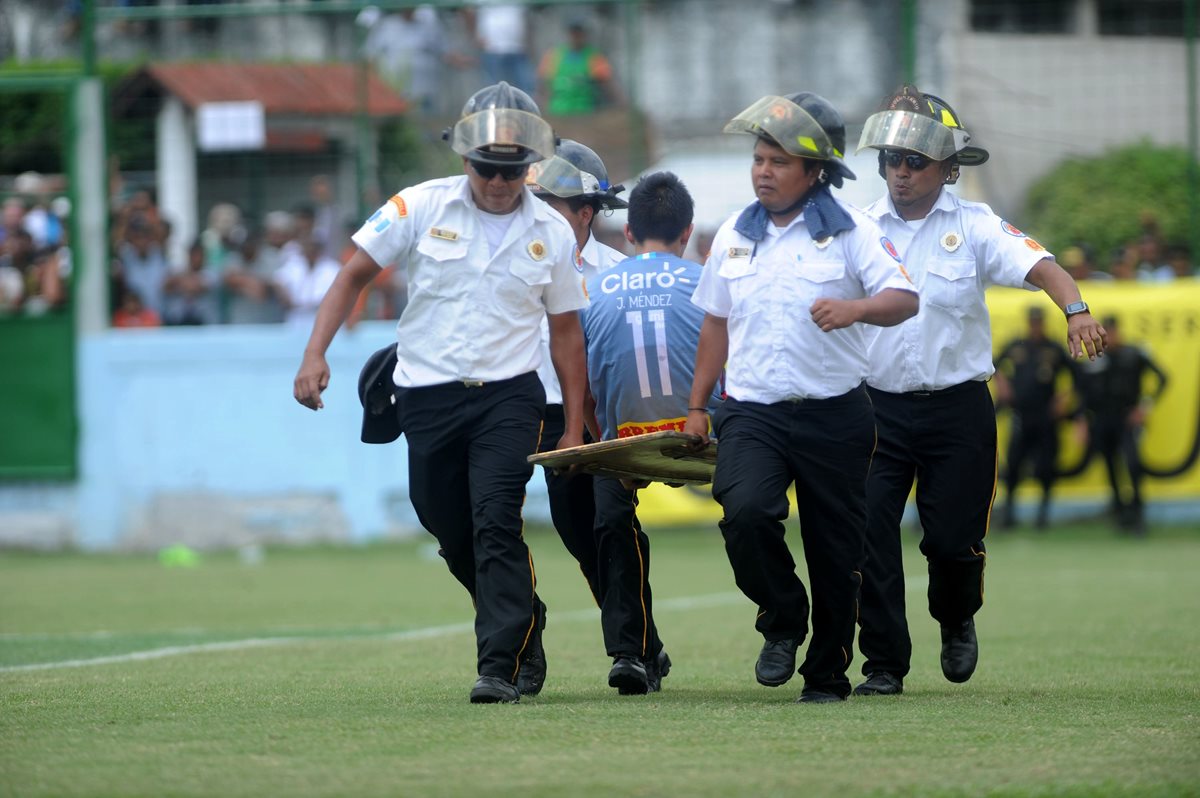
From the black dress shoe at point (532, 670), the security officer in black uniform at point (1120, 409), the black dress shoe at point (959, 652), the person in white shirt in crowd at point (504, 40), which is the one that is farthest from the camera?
the person in white shirt in crowd at point (504, 40)

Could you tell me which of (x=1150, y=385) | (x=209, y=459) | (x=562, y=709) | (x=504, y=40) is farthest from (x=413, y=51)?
(x=562, y=709)

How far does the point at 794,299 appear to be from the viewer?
6566 mm

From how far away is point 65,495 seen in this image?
17344 millimetres

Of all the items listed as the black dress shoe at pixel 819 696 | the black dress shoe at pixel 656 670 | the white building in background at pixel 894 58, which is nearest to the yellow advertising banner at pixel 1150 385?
the white building in background at pixel 894 58

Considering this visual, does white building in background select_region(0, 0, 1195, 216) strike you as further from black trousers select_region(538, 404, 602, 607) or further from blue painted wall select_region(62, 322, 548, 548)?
black trousers select_region(538, 404, 602, 607)

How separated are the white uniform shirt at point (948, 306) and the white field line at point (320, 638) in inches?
149

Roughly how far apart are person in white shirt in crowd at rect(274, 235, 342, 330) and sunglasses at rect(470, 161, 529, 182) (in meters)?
10.5

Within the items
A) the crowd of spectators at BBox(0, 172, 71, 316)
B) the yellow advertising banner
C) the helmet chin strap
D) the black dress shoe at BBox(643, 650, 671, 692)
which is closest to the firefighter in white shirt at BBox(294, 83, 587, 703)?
the black dress shoe at BBox(643, 650, 671, 692)

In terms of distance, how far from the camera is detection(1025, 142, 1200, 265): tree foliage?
1720cm

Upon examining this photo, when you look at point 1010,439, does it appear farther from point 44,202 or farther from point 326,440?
point 44,202

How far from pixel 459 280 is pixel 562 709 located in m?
1.64

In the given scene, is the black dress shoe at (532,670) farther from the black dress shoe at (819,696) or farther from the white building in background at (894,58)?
the white building in background at (894,58)

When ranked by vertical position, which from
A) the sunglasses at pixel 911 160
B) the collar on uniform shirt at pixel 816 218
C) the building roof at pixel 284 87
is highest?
the building roof at pixel 284 87

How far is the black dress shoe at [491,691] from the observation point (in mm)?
6500
